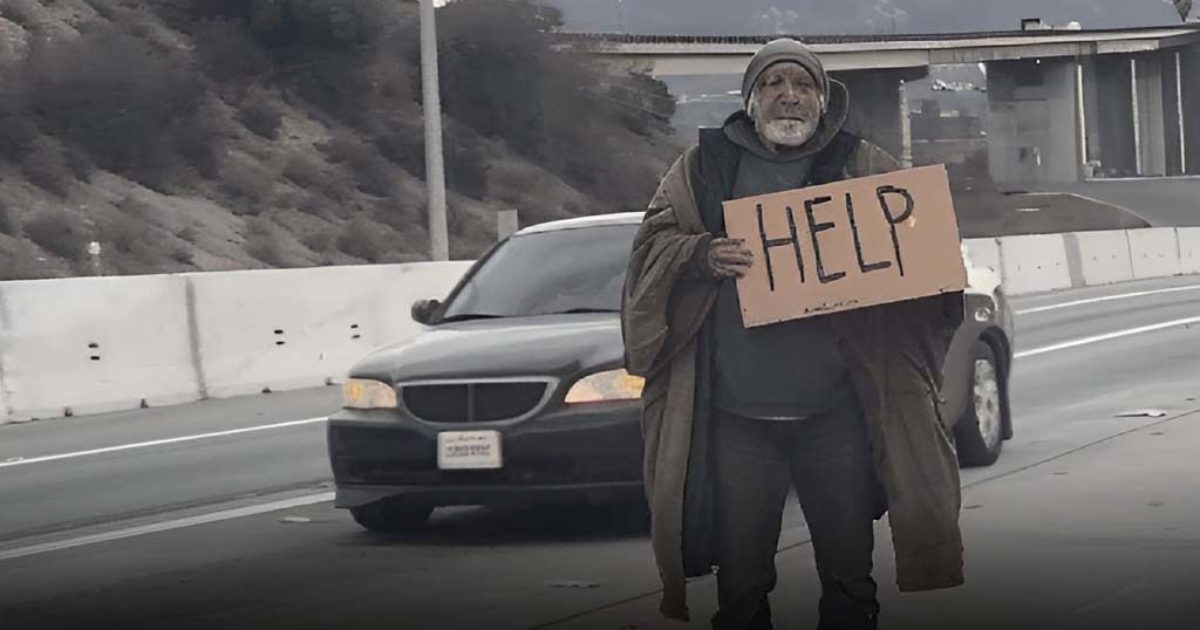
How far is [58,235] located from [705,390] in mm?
37539

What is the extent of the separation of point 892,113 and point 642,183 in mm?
42825

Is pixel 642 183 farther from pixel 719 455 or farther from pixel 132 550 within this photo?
pixel 719 455

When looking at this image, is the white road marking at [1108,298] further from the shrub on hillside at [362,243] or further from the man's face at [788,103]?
the man's face at [788,103]

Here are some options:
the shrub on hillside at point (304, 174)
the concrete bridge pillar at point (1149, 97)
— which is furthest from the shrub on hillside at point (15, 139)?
the concrete bridge pillar at point (1149, 97)

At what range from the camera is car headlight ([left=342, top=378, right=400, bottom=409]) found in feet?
33.9

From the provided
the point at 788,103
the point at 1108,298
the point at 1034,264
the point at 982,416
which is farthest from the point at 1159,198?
the point at 788,103

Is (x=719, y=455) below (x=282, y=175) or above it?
below

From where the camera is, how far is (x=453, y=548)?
10.4 m

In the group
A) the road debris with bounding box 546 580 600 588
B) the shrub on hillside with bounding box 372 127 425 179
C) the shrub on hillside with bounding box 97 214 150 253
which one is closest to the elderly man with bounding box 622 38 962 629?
the road debris with bounding box 546 580 600 588

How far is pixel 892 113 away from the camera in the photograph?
348 ft

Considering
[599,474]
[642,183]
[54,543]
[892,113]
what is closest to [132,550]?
[54,543]

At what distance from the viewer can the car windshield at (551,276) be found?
36.7ft

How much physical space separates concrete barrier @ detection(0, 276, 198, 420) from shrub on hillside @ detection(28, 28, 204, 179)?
96.5 ft

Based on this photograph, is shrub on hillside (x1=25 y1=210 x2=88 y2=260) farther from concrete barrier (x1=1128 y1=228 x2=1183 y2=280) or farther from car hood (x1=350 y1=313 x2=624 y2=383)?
car hood (x1=350 y1=313 x2=624 y2=383)
